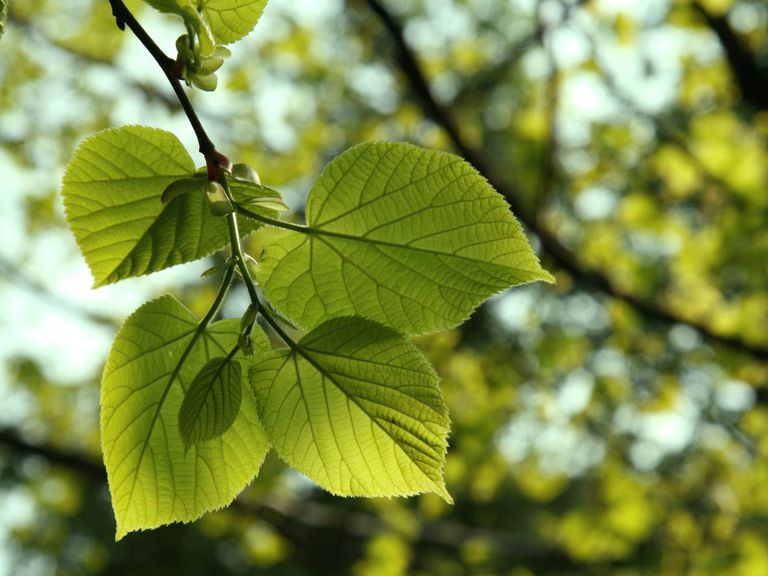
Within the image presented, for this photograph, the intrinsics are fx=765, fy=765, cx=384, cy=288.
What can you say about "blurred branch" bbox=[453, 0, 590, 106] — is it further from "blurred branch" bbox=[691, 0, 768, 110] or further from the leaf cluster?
the leaf cluster

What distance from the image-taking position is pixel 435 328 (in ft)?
1.77

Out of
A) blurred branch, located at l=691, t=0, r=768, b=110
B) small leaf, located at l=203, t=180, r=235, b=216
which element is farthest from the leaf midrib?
blurred branch, located at l=691, t=0, r=768, b=110

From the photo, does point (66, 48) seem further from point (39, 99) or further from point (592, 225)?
point (592, 225)

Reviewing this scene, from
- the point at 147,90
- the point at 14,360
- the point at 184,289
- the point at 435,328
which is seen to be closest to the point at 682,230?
the point at 147,90

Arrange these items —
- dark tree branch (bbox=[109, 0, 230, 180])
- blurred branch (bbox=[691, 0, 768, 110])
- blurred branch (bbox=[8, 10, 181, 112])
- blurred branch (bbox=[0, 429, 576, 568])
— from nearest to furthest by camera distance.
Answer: dark tree branch (bbox=[109, 0, 230, 180]), blurred branch (bbox=[691, 0, 768, 110]), blurred branch (bbox=[0, 429, 576, 568]), blurred branch (bbox=[8, 10, 181, 112])

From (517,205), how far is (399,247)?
7.34ft

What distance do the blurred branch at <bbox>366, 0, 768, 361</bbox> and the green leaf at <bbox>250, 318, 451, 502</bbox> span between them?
5.19ft

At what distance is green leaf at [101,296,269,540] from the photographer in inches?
21.8

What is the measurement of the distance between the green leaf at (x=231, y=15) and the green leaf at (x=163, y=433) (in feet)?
0.67

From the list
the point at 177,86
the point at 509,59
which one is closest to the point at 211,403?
the point at 177,86

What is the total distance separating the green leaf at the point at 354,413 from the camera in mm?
536

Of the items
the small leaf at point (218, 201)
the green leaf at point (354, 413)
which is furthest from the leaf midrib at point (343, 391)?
the small leaf at point (218, 201)

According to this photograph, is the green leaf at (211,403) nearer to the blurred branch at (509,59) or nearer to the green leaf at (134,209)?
the green leaf at (134,209)

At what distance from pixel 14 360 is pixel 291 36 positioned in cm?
285
